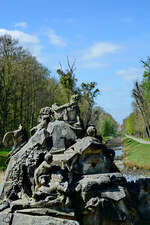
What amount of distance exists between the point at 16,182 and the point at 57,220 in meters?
2.59

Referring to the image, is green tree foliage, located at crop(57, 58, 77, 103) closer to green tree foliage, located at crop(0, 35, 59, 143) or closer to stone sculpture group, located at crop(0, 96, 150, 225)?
green tree foliage, located at crop(0, 35, 59, 143)

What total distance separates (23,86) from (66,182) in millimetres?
27927

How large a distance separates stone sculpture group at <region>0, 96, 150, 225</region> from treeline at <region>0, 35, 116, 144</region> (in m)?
20.2

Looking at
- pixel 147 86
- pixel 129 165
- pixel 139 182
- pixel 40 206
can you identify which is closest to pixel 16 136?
pixel 40 206

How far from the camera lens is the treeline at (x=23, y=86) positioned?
32.8 metres

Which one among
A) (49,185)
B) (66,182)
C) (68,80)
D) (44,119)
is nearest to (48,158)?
(49,185)

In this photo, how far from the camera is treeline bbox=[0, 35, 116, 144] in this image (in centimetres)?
A: 3281

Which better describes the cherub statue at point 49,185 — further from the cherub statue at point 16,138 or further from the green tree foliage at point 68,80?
the green tree foliage at point 68,80

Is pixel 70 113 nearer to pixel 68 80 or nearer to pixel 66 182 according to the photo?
pixel 66 182

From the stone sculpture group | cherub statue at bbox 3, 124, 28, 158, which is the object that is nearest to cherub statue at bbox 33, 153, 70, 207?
the stone sculpture group

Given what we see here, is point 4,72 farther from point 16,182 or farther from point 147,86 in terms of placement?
point 16,182

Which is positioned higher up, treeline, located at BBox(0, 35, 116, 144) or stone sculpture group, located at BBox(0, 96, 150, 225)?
treeline, located at BBox(0, 35, 116, 144)

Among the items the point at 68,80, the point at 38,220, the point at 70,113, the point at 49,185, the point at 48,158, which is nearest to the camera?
the point at 38,220

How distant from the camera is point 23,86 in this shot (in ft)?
115
